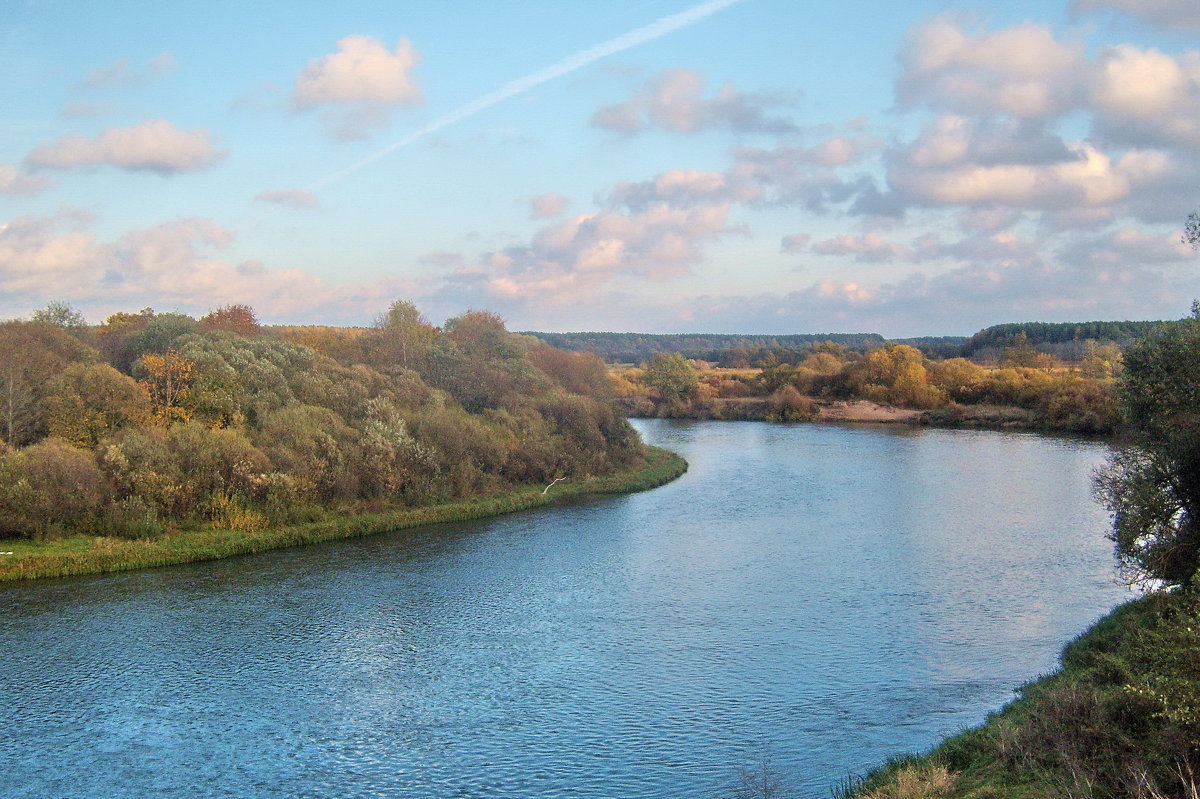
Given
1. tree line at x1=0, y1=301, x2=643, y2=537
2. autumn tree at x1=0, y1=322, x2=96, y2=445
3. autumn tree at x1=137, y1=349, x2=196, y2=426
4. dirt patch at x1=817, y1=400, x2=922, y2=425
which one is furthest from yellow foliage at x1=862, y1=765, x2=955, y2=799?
dirt patch at x1=817, y1=400, x2=922, y2=425

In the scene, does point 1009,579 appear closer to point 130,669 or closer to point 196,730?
point 196,730

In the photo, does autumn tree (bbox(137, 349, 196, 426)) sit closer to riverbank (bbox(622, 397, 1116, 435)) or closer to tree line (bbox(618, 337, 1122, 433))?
riverbank (bbox(622, 397, 1116, 435))

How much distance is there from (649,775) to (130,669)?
1227cm

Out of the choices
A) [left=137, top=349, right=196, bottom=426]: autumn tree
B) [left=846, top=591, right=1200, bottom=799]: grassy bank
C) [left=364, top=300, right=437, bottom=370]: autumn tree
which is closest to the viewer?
[left=846, top=591, right=1200, bottom=799]: grassy bank

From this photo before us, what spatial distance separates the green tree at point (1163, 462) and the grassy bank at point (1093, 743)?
4.31m

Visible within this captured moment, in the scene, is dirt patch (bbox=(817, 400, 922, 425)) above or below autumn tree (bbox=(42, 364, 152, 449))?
below

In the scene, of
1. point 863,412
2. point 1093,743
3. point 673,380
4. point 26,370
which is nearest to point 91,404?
point 26,370

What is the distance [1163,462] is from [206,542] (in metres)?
28.2

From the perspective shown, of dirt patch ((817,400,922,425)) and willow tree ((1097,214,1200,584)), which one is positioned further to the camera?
dirt patch ((817,400,922,425))

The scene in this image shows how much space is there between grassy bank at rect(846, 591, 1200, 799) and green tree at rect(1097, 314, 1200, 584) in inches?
170

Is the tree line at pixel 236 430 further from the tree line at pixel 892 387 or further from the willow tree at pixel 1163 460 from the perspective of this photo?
the tree line at pixel 892 387

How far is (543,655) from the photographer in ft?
66.1

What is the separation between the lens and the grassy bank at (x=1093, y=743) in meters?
9.76

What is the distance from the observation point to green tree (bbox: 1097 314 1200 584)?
58.4 ft
